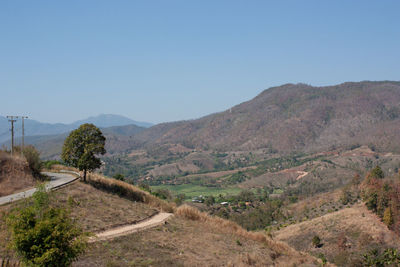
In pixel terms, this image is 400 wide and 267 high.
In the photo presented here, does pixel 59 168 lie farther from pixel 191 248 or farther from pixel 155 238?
pixel 191 248

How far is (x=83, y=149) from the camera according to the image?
2758 cm

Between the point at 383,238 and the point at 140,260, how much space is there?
34868mm

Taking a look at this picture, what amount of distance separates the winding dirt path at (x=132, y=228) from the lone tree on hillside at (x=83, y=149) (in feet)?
21.2

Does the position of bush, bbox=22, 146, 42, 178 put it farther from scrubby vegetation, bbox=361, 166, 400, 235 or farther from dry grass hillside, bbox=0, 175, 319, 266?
scrubby vegetation, bbox=361, 166, 400, 235

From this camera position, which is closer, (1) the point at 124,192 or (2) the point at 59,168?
(1) the point at 124,192

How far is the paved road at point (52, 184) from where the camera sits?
20.5 meters

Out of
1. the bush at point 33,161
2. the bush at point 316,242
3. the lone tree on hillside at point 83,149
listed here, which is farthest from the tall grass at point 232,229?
the bush at point 316,242

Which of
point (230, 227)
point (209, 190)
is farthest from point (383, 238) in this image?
point (209, 190)

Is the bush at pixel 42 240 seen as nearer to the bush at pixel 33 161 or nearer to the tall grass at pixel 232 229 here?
the bush at pixel 33 161

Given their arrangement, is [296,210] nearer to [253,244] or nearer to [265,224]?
[265,224]

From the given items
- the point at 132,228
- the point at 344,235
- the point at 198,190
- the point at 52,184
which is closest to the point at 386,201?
the point at 344,235

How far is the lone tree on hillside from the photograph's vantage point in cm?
2691

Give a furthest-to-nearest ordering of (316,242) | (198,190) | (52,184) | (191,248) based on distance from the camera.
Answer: (198,190)
(316,242)
(52,184)
(191,248)

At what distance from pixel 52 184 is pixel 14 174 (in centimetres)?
276
